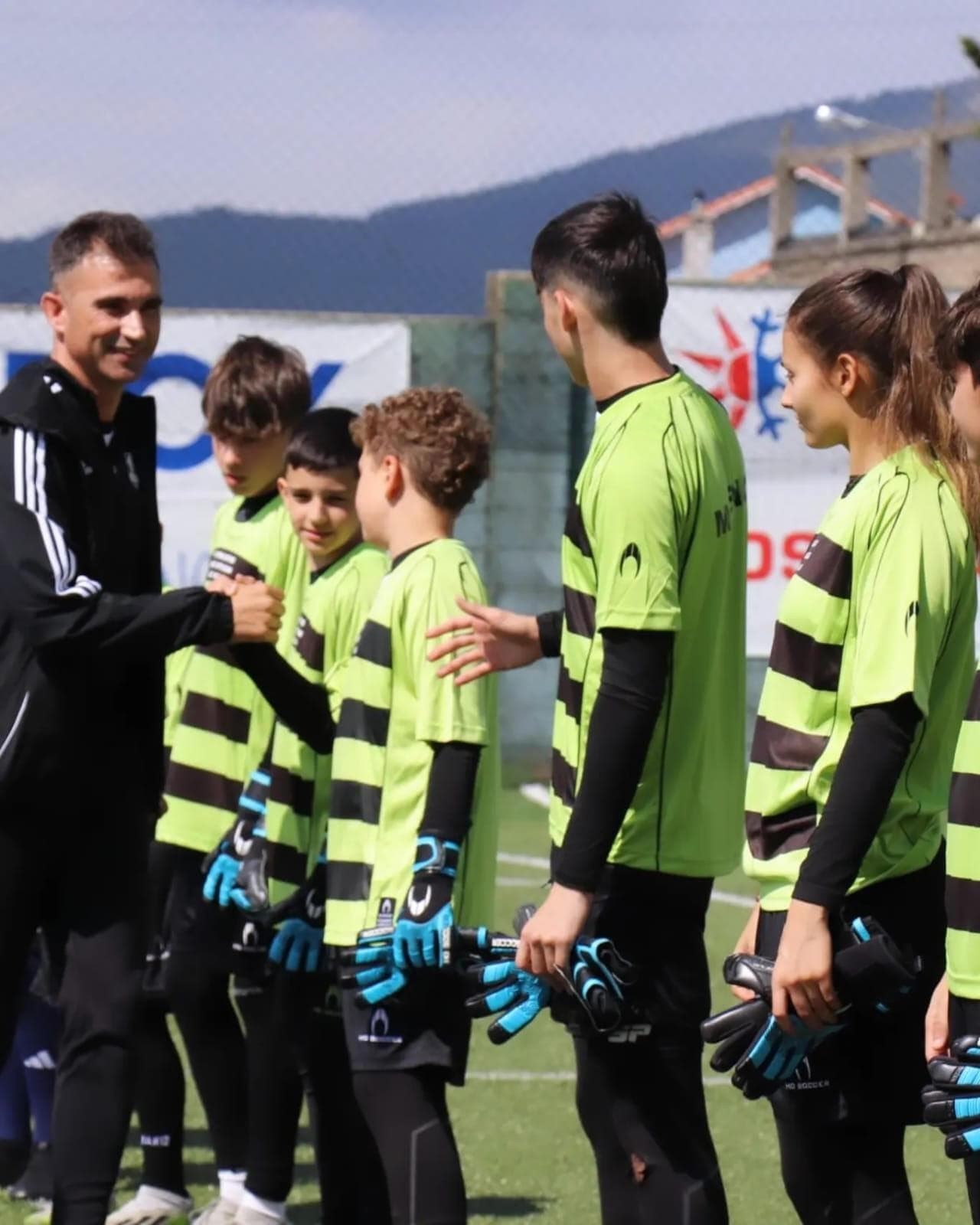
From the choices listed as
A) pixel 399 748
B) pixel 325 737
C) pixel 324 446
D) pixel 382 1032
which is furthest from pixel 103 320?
pixel 382 1032

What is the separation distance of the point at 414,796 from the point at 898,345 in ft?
4.15

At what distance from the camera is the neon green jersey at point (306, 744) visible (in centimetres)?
469

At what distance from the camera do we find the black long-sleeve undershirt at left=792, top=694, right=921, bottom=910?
10.3 ft

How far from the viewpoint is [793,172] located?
19797 millimetres

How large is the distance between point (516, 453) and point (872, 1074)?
961 cm

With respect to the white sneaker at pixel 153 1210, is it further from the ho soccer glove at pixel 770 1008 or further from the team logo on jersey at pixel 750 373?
the team logo on jersey at pixel 750 373

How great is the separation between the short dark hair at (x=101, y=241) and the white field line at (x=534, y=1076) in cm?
289

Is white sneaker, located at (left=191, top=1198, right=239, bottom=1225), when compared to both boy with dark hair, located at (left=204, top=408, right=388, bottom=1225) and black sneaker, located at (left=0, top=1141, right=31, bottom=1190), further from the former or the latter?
black sneaker, located at (left=0, top=1141, right=31, bottom=1190)

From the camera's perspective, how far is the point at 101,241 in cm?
449

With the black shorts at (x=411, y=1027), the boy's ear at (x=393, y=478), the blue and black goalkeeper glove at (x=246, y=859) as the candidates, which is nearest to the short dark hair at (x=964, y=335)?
the boy's ear at (x=393, y=478)

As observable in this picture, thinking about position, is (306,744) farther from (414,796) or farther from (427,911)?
(427,911)

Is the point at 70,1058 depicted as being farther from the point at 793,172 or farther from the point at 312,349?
the point at 793,172

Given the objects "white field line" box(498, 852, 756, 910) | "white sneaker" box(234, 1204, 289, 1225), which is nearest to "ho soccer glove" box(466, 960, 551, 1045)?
"white sneaker" box(234, 1204, 289, 1225)

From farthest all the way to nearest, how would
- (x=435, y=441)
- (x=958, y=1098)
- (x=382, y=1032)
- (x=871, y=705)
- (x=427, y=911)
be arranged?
(x=435, y=441) → (x=382, y=1032) → (x=427, y=911) → (x=871, y=705) → (x=958, y=1098)
